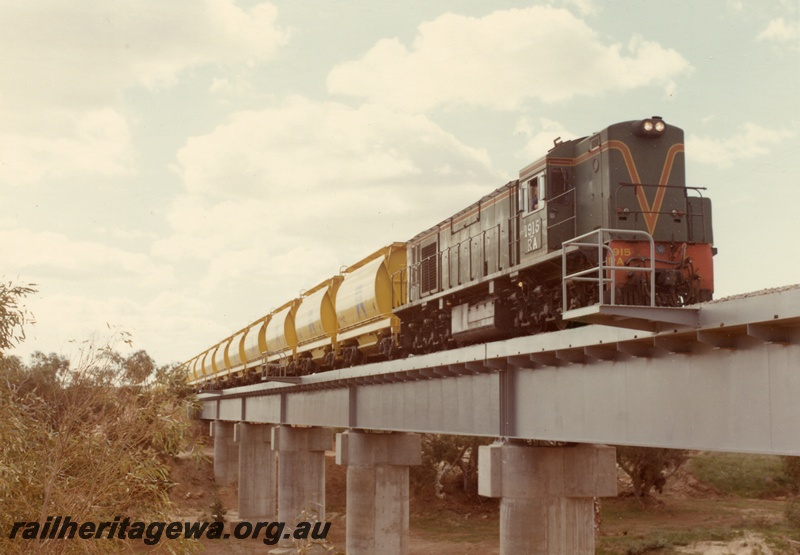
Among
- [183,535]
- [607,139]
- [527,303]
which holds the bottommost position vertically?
[183,535]

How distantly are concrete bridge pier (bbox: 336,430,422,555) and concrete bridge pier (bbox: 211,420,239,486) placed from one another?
37509 millimetres

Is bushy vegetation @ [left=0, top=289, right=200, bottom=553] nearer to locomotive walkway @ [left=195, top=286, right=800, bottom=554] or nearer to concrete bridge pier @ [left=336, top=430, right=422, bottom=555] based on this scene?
locomotive walkway @ [left=195, top=286, right=800, bottom=554]

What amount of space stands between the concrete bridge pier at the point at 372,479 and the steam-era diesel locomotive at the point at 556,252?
3.04 meters

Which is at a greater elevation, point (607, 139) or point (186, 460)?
point (607, 139)

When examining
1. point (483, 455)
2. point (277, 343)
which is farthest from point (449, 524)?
point (483, 455)

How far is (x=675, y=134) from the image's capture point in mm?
16812

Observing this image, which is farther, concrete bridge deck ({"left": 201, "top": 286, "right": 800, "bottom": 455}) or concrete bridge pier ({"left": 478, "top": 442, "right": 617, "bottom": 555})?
concrete bridge pier ({"left": 478, "top": 442, "right": 617, "bottom": 555})

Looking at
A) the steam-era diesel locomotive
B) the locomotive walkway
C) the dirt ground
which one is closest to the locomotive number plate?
the steam-era diesel locomotive

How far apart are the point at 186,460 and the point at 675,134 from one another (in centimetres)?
5689

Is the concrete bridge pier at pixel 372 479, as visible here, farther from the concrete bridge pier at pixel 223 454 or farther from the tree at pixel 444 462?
the concrete bridge pier at pixel 223 454

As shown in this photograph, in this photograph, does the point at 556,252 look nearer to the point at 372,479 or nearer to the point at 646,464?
the point at 372,479

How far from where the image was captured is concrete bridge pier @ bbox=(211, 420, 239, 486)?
208 ft

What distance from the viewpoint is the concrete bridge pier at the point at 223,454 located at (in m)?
63.5

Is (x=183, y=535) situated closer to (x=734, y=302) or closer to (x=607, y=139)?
(x=734, y=302)
